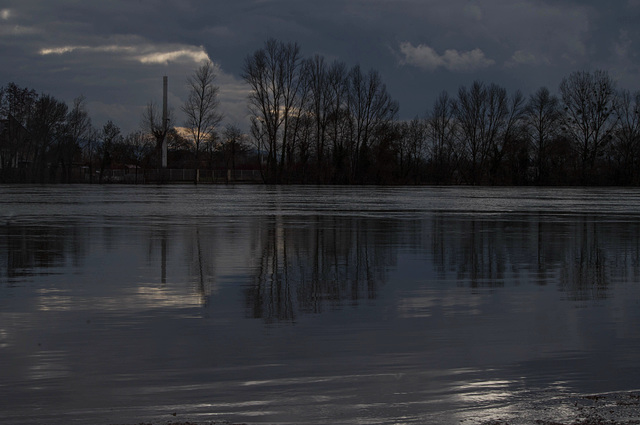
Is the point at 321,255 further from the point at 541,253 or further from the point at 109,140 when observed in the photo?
the point at 109,140

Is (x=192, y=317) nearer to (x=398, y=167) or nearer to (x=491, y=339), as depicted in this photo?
(x=491, y=339)

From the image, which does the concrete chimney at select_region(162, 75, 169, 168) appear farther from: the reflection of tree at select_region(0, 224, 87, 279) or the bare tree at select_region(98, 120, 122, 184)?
the reflection of tree at select_region(0, 224, 87, 279)

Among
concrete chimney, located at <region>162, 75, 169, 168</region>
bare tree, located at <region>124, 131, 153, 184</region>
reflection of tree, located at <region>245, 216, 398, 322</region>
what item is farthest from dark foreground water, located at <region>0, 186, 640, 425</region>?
bare tree, located at <region>124, 131, 153, 184</region>

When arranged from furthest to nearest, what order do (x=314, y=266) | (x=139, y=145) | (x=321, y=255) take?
(x=139, y=145) → (x=321, y=255) → (x=314, y=266)

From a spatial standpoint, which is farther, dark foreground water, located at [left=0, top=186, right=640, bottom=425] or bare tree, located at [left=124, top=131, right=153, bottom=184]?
bare tree, located at [left=124, top=131, right=153, bottom=184]

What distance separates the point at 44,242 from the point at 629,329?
10.6 m

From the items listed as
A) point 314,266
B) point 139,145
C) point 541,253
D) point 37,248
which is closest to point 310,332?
point 314,266

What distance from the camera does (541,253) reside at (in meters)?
12.9

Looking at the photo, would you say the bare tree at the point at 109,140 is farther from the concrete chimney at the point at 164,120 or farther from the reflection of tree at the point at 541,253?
the reflection of tree at the point at 541,253

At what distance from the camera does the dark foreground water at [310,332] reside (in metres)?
4.54

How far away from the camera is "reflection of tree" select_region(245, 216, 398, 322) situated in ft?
25.9

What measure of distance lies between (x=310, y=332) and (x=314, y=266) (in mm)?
4541

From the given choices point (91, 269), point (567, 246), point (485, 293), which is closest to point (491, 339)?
point (485, 293)

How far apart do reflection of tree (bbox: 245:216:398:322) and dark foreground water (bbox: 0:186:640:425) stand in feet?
0.16
